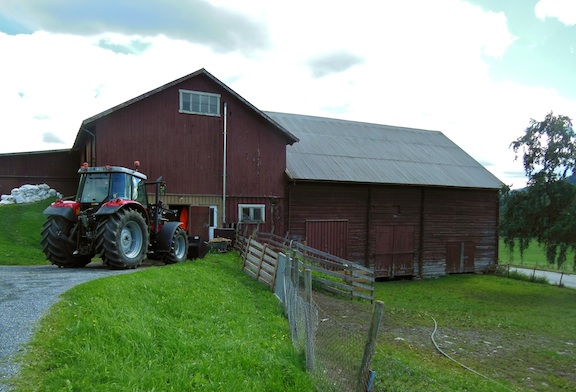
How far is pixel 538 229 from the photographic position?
98.6 feet

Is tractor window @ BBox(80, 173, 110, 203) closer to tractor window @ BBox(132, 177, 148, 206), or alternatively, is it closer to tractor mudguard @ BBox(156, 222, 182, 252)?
tractor window @ BBox(132, 177, 148, 206)

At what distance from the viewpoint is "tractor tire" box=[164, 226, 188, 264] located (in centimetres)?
1343

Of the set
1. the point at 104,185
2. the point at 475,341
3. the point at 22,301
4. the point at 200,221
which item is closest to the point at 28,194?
the point at 200,221

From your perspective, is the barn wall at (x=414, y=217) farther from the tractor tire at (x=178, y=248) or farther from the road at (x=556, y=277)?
the tractor tire at (x=178, y=248)

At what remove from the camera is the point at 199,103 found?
19.2 m

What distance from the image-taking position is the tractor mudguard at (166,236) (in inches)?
520

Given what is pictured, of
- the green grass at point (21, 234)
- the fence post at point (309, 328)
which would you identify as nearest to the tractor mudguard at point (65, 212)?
the green grass at point (21, 234)

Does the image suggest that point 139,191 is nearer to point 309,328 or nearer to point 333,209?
point 309,328

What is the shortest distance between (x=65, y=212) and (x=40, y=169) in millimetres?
15481

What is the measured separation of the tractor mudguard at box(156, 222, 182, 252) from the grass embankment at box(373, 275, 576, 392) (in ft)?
20.0

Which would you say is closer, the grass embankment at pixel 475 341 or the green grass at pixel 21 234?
the grass embankment at pixel 475 341

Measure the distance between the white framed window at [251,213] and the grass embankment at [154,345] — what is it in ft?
35.4

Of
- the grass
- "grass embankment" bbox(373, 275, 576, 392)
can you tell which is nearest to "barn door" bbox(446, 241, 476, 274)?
"grass embankment" bbox(373, 275, 576, 392)

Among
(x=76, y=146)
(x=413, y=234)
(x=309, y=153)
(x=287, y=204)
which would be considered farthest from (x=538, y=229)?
(x=76, y=146)
